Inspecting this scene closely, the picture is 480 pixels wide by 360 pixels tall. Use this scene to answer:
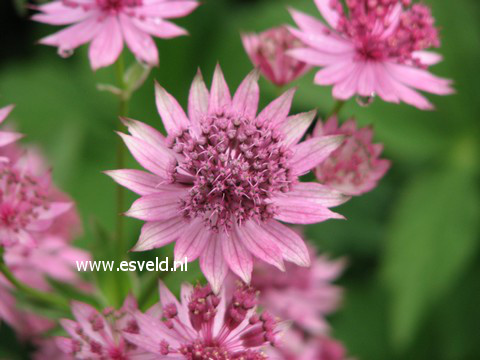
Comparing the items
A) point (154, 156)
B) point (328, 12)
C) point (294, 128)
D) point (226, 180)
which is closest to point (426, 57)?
point (328, 12)

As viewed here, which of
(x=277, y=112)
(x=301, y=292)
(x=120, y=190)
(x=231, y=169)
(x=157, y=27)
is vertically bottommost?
(x=301, y=292)

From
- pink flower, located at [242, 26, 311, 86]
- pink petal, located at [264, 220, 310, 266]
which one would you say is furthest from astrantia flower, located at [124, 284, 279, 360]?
pink flower, located at [242, 26, 311, 86]

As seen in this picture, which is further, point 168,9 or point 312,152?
point 168,9

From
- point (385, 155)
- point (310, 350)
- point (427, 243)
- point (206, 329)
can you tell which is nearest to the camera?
point (206, 329)

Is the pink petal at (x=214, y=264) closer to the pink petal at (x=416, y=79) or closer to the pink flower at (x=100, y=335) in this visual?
the pink flower at (x=100, y=335)

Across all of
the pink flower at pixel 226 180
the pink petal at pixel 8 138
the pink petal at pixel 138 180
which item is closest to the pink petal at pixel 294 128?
the pink flower at pixel 226 180

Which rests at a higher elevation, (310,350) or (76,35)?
(76,35)

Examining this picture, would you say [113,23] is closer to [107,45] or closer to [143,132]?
[107,45]
